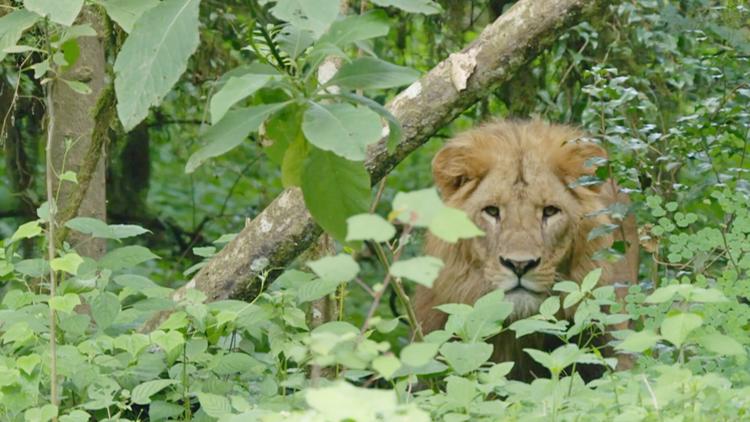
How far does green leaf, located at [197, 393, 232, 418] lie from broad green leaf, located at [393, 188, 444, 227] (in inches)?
57.8

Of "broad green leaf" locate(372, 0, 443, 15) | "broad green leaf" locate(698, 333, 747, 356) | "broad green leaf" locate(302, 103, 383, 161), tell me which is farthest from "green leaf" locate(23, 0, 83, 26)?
"broad green leaf" locate(698, 333, 747, 356)

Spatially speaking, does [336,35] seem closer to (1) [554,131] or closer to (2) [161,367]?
(2) [161,367]

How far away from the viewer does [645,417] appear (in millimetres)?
3154

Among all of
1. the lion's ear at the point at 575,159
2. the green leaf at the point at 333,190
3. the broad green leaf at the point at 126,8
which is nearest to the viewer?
the green leaf at the point at 333,190

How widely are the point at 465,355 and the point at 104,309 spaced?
126 centimetres

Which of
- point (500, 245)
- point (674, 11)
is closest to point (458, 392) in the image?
point (500, 245)

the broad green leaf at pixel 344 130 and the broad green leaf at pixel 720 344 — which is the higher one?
the broad green leaf at pixel 344 130

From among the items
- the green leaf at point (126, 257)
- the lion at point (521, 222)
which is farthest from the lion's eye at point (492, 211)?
the green leaf at point (126, 257)

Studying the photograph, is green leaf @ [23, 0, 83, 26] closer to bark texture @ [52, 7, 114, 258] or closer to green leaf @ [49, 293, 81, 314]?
green leaf @ [49, 293, 81, 314]

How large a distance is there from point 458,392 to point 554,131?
2.92m

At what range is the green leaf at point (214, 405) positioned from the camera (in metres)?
3.92

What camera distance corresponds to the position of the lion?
19.0 feet

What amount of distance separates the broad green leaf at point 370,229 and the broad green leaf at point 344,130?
50 cm

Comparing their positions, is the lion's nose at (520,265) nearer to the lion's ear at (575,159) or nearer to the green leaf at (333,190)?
the lion's ear at (575,159)
